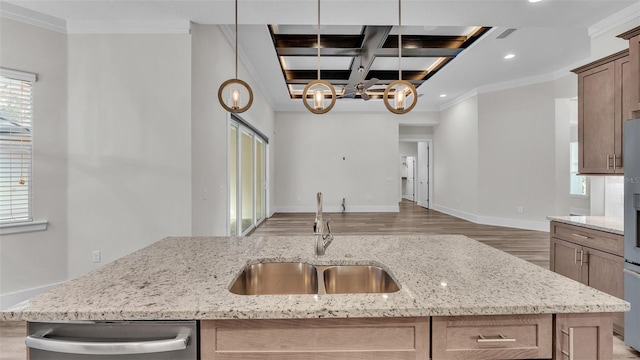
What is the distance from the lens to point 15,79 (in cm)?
284

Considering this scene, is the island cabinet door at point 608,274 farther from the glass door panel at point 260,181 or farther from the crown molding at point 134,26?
the glass door panel at point 260,181

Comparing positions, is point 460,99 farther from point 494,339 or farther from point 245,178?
point 494,339

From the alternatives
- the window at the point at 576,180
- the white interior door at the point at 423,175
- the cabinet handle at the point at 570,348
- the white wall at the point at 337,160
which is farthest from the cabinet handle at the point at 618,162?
the white interior door at the point at 423,175

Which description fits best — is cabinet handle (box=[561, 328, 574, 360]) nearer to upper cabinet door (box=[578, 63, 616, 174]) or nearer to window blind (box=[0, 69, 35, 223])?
upper cabinet door (box=[578, 63, 616, 174])

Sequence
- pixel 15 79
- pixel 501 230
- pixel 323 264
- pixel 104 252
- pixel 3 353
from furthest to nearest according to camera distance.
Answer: pixel 501 230
pixel 104 252
pixel 15 79
pixel 3 353
pixel 323 264

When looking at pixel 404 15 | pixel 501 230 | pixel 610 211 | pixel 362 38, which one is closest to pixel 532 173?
pixel 501 230

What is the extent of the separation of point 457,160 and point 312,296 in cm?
782

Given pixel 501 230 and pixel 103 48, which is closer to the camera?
pixel 103 48

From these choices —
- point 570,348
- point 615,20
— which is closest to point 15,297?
point 570,348

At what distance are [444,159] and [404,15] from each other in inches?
250

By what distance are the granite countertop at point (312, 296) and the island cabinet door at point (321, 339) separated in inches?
2.3

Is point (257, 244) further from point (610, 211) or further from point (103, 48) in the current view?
point (610, 211)

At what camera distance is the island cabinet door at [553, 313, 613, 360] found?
93 cm

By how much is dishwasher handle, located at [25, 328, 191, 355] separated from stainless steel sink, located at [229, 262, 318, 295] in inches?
21.4
